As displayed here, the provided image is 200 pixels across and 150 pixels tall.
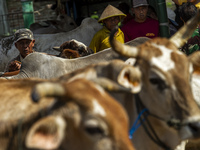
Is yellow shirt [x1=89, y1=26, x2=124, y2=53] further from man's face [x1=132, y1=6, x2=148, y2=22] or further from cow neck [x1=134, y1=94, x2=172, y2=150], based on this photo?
cow neck [x1=134, y1=94, x2=172, y2=150]

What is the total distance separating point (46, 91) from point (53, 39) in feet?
21.3

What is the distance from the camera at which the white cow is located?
8.40m

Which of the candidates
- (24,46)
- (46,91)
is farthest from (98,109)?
(24,46)

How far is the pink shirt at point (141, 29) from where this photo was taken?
5648 mm

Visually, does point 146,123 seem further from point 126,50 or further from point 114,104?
point 114,104

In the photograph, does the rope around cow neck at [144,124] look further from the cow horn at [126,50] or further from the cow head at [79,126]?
the cow head at [79,126]

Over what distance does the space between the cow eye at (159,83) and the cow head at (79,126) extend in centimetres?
76

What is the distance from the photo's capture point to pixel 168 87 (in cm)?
305

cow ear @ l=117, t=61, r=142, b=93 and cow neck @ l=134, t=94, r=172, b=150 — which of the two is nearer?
cow ear @ l=117, t=61, r=142, b=93

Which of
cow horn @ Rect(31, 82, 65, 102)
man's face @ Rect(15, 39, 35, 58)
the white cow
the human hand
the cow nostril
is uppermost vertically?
cow horn @ Rect(31, 82, 65, 102)

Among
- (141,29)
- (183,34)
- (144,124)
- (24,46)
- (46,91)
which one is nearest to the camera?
(46,91)

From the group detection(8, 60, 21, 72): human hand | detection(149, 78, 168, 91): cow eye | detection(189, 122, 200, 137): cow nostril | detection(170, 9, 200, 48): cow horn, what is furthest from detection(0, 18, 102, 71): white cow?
detection(189, 122, 200, 137): cow nostril

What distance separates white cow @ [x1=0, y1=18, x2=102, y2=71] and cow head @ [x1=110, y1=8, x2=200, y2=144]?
16.6ft

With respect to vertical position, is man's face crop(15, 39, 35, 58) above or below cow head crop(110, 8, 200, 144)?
below
